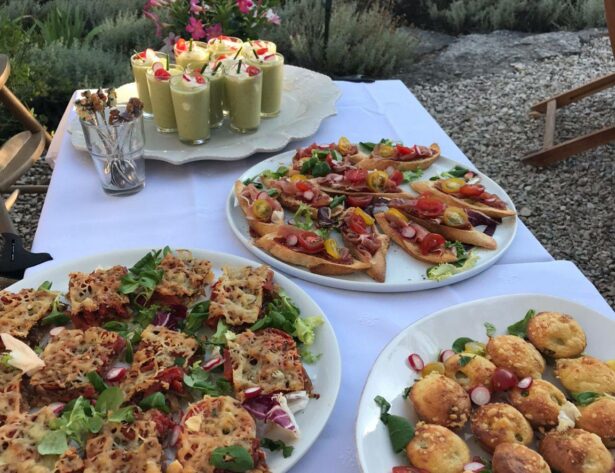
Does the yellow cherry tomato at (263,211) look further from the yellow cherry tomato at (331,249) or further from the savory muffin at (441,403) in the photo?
the savory muffin at (441,403)

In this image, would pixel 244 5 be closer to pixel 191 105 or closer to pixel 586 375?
pixel 191 105

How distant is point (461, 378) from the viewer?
1.14 metres

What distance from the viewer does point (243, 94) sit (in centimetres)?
206

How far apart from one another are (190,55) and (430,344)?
59.9 inches

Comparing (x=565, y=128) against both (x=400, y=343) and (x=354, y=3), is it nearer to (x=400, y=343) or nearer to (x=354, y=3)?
(x=354, y=3)

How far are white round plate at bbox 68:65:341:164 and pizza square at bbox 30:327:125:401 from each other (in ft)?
2.90

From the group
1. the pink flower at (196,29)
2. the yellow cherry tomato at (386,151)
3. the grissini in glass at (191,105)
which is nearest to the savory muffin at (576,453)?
the yellow cherry tomato at (386,151)

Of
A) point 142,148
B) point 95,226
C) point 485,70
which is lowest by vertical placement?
point 485,70

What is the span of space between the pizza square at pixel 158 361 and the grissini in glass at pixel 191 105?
979 mm

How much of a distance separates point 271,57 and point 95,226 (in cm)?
94

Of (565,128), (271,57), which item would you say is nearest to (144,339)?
(271,57)

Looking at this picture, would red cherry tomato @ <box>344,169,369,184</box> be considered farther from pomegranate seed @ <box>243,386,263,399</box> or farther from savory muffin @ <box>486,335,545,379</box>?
pomegranate seed @ <box>243,386,263,399</box>

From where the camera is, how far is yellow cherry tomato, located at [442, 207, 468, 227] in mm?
1617

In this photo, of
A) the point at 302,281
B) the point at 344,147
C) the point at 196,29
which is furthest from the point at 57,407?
the point at 196,29
